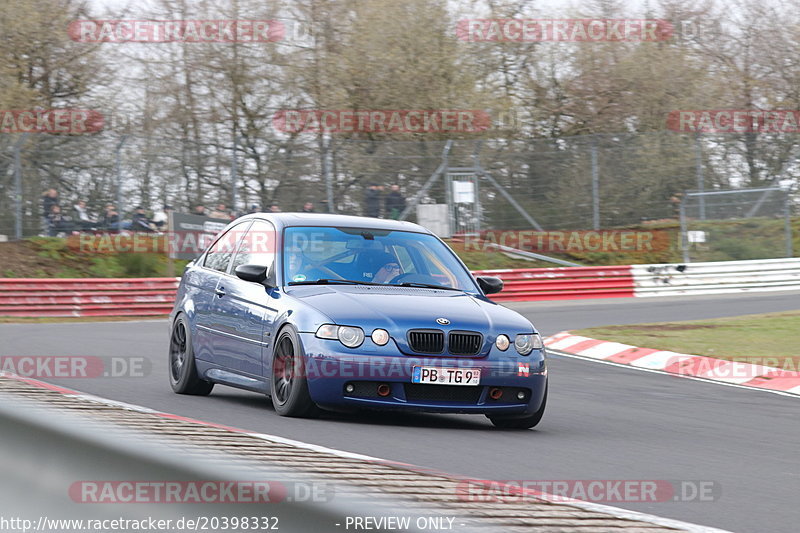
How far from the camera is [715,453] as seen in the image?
755cm

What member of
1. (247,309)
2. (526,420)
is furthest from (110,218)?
(526,420)

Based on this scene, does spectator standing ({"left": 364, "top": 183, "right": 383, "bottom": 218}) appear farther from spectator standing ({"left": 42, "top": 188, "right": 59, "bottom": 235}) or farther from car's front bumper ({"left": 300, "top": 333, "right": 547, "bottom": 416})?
car's front bumper ({"left": 300, "top": 333, "right": 547, "bottom": 416})

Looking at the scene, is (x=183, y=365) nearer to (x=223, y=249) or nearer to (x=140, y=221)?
(x=223, y=249)

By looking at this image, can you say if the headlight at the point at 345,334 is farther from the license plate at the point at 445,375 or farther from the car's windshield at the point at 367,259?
the car's windshield at the point at 367,259

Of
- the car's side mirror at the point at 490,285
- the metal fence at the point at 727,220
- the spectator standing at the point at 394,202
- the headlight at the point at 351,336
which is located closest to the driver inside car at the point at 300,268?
the headlight at the point at 351,336

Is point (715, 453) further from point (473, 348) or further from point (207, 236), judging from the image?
point (207, 236)

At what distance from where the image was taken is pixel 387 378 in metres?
7.87

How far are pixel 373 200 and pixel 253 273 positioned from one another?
1908 centimetres

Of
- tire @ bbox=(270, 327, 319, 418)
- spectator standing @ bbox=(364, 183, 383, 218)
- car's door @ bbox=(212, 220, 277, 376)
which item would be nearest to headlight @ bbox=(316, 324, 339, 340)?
tire @ bbox=(270, 327, 319, 418)

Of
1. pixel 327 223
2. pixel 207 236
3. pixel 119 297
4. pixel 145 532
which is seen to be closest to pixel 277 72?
pixel 207 236

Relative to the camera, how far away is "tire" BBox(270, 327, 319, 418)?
26.1 ft

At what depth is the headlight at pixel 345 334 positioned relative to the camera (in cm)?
787

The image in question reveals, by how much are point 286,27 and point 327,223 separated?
→ 2857 centimetres

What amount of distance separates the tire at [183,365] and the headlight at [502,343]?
9.25ft
